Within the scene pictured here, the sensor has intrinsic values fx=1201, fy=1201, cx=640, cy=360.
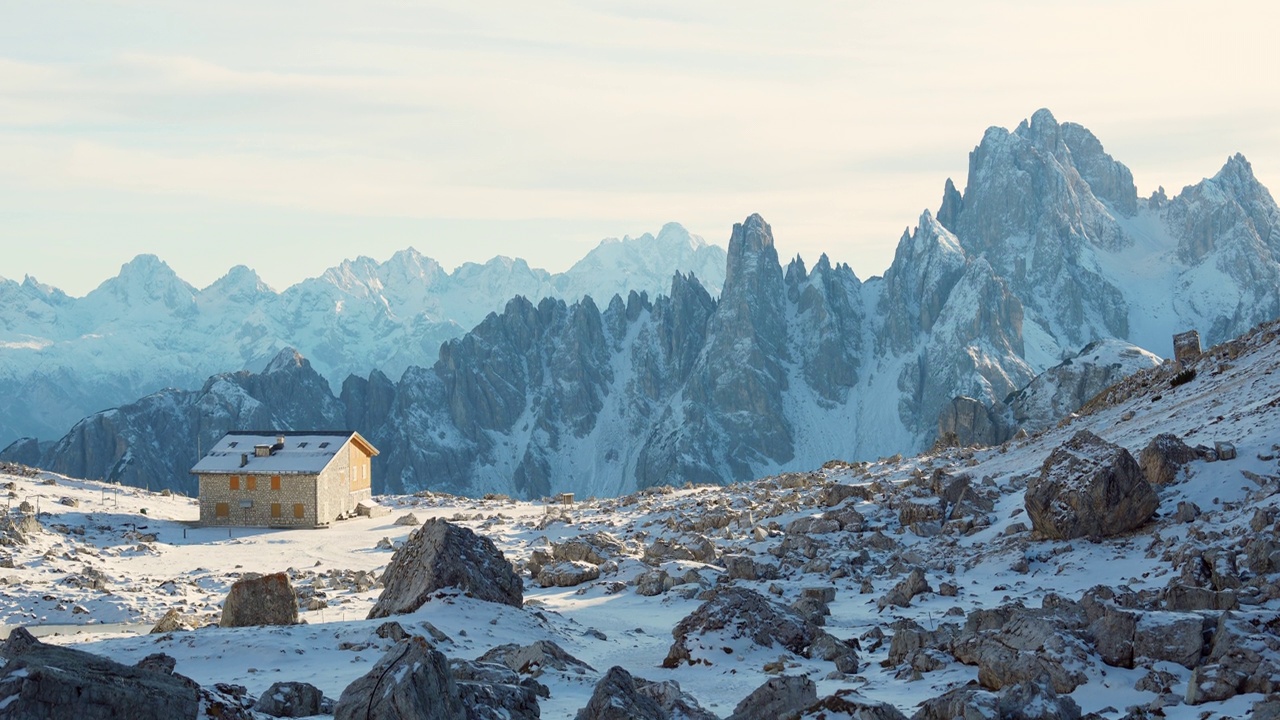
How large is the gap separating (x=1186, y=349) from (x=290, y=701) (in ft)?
162

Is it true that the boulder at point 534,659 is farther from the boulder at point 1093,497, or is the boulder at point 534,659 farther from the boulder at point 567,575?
the boulder at point 567,575

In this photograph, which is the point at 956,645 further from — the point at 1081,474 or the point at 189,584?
the point at 189,584

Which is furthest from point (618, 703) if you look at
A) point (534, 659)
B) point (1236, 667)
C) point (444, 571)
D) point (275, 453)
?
point (275, 453)

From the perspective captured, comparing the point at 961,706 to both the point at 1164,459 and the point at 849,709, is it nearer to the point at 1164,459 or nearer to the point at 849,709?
the point at 849,709

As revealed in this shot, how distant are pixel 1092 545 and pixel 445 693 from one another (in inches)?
902

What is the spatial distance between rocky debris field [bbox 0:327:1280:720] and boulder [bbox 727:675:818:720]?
0.16 feet

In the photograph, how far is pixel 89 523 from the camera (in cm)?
5431

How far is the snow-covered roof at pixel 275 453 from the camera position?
206 feet

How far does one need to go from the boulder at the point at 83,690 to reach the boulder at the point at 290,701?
2087mm

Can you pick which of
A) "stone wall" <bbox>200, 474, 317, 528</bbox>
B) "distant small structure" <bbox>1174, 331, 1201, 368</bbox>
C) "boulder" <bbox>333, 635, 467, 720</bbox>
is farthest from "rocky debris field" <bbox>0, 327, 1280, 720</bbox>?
"stone wall" <bbox>200, 474, 317, 528</bbox>

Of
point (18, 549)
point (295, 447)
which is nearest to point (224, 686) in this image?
point (18, 549)

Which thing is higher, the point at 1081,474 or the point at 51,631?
the point at 1081,474

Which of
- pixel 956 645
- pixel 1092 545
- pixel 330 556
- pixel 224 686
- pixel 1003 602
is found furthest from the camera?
pixel 330 556

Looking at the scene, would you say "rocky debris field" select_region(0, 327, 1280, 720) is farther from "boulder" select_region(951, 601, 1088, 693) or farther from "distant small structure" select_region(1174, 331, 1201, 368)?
"distant small structure" select_region(1174, 331, 1201, 368)
